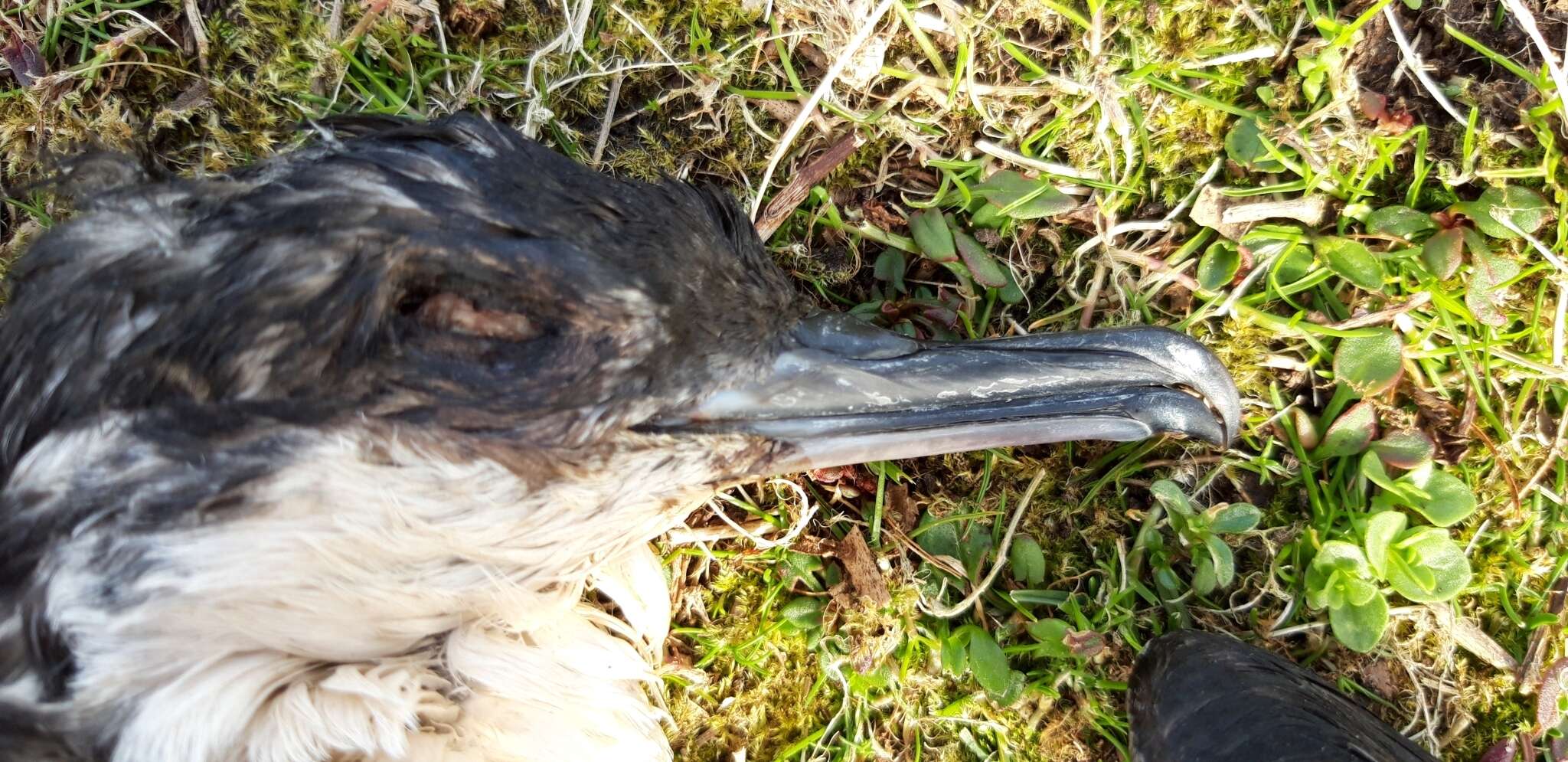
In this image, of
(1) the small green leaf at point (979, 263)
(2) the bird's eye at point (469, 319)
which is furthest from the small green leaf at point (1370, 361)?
(2) the bird's eye at point (469, 319)

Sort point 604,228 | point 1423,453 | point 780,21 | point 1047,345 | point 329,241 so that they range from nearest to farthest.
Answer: point 329,241 < point 604,228 < point 1047,345 < point 1423,453 < point 780,21

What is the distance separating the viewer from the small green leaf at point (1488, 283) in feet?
7.63

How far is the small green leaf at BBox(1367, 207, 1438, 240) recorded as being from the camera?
235 centimetres

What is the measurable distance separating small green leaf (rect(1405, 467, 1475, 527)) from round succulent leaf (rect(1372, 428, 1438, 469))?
28mm

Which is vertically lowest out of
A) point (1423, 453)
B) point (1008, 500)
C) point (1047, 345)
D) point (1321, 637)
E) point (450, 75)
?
point (1321, 637)

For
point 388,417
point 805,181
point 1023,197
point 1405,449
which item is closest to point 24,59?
point 388,417

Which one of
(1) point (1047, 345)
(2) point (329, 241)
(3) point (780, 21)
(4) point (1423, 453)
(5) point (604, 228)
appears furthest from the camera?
(3) point (780, 21)

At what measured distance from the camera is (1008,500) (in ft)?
8.24

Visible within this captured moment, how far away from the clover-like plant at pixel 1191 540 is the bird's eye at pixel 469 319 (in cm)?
148

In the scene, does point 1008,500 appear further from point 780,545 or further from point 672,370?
point 672,370

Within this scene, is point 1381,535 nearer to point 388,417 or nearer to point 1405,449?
point 1405,449

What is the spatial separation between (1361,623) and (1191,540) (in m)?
0.38

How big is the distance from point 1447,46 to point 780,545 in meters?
1.95

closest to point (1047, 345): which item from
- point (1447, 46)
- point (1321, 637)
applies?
point (1321, 637)
